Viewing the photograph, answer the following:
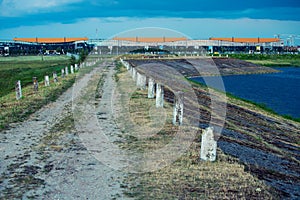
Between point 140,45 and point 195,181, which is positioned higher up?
point 140,45

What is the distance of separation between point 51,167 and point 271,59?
312 ft

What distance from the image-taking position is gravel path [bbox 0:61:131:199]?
723cm

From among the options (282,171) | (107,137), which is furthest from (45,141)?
(282,171)

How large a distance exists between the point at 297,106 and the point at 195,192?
80.5 feet

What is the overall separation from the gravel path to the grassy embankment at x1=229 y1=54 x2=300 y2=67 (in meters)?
76.4

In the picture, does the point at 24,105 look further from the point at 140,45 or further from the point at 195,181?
the point at 140,45

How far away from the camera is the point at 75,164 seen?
8992mm

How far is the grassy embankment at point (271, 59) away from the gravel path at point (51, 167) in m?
76.4

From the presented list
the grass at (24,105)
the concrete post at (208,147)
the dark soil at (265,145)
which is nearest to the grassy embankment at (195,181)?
the concrete post at (208,147)

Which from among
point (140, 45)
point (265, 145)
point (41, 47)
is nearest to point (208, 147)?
point (265, 145)

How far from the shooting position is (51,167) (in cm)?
868

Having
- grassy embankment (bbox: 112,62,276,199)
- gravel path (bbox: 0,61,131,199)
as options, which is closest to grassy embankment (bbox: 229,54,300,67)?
gravel path (bbox: 0,61,131,199)

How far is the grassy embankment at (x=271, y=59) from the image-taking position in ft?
280

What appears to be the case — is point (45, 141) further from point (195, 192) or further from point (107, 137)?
point (195, 192)
